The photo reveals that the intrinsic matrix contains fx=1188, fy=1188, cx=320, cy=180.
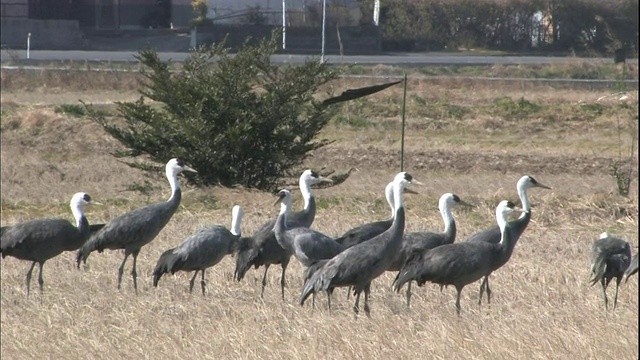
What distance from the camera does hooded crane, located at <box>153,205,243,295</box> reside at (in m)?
11.1

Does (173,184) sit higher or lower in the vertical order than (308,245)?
higher

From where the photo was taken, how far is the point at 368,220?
15.8 meters

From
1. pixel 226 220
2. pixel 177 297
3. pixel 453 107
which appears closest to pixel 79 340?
pixel 177 297

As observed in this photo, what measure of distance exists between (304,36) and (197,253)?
2268 cm

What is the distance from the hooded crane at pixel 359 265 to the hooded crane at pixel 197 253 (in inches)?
59.7

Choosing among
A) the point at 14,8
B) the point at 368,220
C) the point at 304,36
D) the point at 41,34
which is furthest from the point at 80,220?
the point at 41,34

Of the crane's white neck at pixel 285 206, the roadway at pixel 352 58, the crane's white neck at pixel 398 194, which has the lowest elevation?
the crane's white neck at pixel 285 206

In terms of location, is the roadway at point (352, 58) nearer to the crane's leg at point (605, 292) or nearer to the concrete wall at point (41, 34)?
the concrete wall at point (41, 34)

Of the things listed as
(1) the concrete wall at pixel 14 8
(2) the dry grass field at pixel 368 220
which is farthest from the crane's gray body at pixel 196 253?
(1) the concrete wall at pixel 14 8

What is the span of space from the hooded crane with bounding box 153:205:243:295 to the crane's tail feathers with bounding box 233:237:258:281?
0.33 feet

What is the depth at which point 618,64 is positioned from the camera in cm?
3966

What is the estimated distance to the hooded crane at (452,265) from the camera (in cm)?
1003

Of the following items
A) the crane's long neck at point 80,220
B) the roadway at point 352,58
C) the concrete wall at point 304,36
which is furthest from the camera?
the roadway at point 352,58

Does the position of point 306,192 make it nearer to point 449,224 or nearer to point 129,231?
point 449,224
